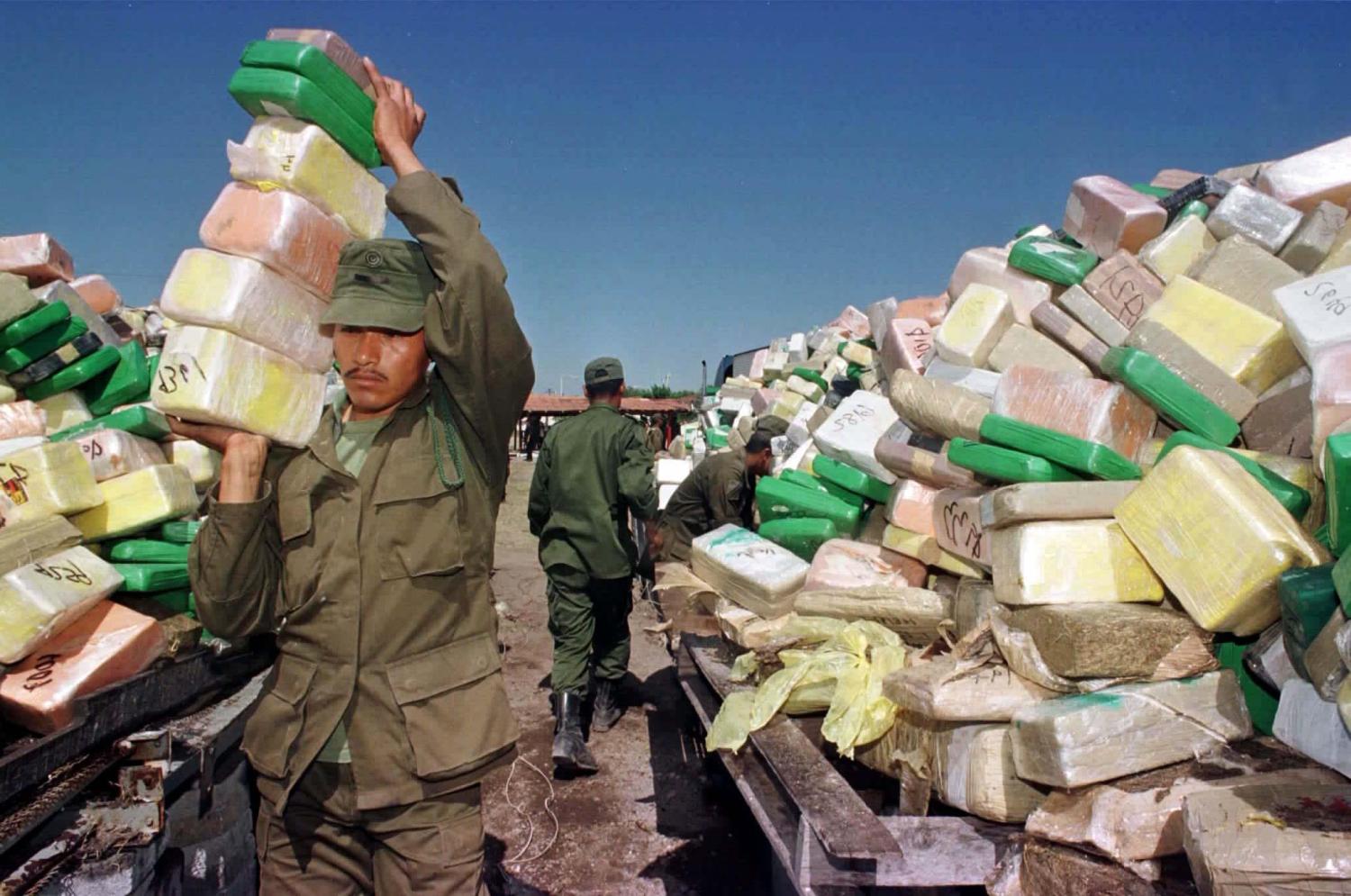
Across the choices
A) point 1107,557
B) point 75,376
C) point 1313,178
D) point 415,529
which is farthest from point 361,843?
point 1313,178

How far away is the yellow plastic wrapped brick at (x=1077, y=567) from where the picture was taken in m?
2.17

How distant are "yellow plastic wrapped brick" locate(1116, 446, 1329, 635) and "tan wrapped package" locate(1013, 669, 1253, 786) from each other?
0.57 ft

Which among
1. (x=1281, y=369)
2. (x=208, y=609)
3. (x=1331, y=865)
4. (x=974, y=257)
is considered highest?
(x=974, y=257)

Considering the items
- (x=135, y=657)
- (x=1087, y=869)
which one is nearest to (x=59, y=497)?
(x=135, y=657)

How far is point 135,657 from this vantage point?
2.43m

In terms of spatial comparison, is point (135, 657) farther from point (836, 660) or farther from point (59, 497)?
point (836, 660)

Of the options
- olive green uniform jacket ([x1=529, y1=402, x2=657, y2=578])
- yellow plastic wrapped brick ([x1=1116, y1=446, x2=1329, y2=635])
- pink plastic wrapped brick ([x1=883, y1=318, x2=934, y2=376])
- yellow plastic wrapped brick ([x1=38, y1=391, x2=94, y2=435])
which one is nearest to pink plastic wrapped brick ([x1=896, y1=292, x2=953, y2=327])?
pink plastic wrapped brick ([x1=883, y1=318, x2=934, y2=376])

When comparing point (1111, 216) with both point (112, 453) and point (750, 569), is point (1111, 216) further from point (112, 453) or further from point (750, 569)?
point (112, 453)

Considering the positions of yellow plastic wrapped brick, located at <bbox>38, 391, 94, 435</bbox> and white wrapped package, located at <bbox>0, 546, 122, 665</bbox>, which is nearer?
white wrapped package, located at <bbox>0, 546, 122, 665</bbox>

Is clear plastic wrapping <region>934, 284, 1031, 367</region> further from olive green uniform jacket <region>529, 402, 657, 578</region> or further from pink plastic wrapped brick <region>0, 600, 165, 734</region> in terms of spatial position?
pink plastic wrapped brick <region>0, 600, 165, 734</region>

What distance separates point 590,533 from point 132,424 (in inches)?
84.4

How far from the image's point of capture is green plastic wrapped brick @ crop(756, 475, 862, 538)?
3662mm

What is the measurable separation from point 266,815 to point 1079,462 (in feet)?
7.25

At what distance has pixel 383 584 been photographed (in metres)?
1.83
